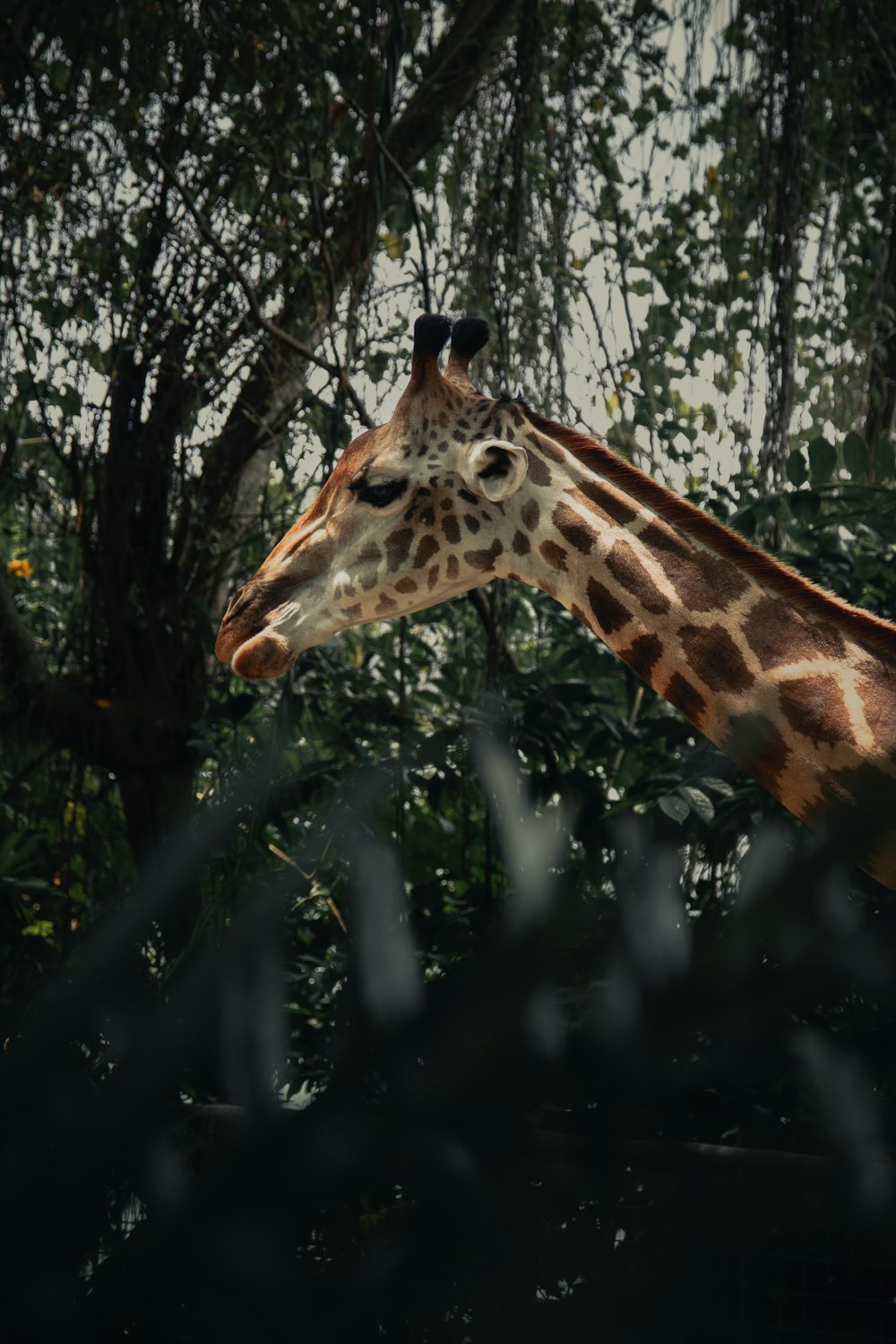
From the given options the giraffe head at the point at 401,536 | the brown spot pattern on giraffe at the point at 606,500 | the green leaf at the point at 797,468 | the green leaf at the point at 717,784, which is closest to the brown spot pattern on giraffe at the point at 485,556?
the giraffe head at the point at 401,536

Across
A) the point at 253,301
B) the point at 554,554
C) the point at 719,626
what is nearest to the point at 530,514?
the point at 554,554

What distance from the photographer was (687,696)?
5.86 ft

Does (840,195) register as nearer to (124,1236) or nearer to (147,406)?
(147,406)

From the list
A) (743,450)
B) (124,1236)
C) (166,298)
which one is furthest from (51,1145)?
(166,298)

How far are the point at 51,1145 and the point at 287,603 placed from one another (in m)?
1.71

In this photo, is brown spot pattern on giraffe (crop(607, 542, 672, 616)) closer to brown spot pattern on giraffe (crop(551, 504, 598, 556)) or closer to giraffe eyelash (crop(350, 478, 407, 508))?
brown spot pattern on giraffe (crop(551, 504, 598, 556))

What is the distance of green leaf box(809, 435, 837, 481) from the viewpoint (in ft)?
8.02

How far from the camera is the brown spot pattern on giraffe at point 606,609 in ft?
5.94

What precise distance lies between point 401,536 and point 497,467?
0.55ft

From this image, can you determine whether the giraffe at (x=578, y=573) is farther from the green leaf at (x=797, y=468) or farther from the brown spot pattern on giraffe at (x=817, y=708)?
the green leaf at (x=797, y=468)

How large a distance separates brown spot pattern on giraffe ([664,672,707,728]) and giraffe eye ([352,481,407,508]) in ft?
1.55

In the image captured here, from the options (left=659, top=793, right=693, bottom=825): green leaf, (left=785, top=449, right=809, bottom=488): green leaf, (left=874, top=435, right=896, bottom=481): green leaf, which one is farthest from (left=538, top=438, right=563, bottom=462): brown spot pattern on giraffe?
(left=874, top=435, right=896, bottom=481): green leaf

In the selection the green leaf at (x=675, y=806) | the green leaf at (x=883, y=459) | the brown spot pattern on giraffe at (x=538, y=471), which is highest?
the brown spot pattern on giraffe at (x=538, y=471)

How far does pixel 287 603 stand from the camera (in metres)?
1.92
